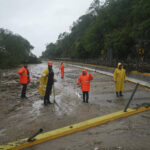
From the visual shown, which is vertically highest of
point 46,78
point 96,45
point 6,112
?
point 96,45

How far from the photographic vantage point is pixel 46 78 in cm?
760

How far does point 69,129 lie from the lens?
4984 mm

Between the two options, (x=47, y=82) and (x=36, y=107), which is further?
(x=47, y=82)

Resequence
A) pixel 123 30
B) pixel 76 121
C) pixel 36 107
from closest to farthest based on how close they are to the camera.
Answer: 1. pixel 76 121
2. pixel 36 107
3. pixel 123 30

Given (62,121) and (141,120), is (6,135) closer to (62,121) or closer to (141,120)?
(62,121)

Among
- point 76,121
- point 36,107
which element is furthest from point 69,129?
point 36,107

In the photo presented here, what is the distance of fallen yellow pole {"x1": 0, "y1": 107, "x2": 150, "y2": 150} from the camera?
421cm

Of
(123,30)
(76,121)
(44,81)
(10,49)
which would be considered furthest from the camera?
(10,49)

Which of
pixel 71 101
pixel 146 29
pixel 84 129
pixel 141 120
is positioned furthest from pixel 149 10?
pixel 84 129

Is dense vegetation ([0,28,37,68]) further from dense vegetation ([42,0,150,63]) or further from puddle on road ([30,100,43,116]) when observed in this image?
puddle on road ([30,100,43,116])

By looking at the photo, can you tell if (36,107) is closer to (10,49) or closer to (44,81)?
(44,81)

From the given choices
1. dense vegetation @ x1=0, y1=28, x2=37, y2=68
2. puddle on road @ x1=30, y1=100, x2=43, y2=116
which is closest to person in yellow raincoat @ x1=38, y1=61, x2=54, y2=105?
puddle on road @ x1=30, y1=100, x2=43, y2=116

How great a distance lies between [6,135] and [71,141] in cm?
182

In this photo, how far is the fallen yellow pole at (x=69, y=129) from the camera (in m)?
4.21
